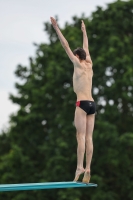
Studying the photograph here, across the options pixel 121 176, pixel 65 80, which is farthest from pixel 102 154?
pixel 65 80

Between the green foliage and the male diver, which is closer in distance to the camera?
the male diver

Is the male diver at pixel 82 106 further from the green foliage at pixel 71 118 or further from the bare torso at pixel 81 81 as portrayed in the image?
the green foliage at pixel 71 118

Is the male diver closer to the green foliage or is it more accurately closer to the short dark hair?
the short dark hair

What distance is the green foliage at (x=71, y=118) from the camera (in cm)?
3581

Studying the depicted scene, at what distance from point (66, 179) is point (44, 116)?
13.1 feet

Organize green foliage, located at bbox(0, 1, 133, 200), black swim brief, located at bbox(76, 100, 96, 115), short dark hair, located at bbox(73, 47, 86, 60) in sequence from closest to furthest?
black swim brief, located at bbox(76, 100, 96, 115) → short dark hair, located at bbox(73, 47, 86, 60) → green foliage, located at bbox(0, 1, 133, 200)

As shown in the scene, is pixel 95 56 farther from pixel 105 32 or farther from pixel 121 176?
pixel 121 176

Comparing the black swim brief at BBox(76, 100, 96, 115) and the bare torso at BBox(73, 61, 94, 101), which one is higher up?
the bare torso at BBox(73, 61, 94, 101)

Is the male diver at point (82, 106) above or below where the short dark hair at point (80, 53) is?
below

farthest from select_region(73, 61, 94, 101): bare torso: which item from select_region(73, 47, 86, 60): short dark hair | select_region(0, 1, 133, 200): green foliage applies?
select_region(0, 1, 133, 200): green foliage

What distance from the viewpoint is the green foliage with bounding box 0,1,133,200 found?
35812 millimetres

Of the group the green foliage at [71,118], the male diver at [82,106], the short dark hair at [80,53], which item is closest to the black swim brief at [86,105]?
the male diver at [82,106]

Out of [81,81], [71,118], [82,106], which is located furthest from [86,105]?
[71,118]

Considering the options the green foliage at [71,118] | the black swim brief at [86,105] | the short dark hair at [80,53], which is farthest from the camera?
the green foliage at [71,118]
